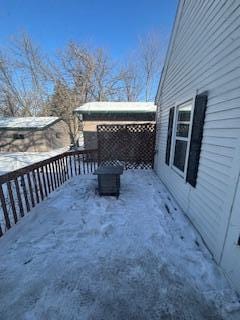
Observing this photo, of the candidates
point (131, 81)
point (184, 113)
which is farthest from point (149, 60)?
point (184, 113)

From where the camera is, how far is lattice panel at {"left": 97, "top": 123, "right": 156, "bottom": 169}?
6.84 metres

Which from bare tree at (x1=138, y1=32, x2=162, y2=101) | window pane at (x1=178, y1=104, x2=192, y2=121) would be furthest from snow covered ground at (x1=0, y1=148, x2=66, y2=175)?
bare tree at (x1=138, y1=32, x2=162, y2=101)

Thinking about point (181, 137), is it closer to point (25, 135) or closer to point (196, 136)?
point (196, 136)

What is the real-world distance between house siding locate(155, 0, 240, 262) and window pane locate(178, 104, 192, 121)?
0.22 metres

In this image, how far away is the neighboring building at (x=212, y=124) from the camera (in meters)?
1.86

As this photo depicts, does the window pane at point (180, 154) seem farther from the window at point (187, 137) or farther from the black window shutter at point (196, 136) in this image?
the black window shutter at point (196, 136)

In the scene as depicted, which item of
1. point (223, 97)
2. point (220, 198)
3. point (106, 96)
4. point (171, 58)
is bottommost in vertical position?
point (220, 198)

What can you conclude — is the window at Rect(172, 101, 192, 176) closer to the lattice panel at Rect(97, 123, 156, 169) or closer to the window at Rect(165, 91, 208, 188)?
the window at Rect(165, 91, 208, 188)

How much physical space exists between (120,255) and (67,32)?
1725cm

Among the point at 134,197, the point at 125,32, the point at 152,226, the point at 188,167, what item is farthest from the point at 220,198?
the point at 125,32

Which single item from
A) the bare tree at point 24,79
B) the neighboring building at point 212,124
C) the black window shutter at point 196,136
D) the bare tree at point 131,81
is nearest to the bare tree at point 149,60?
the bare tree at point 131,81

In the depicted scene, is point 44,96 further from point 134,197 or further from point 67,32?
point 134,197

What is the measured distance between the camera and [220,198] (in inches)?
82.7

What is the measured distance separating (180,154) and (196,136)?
45.5 inches
